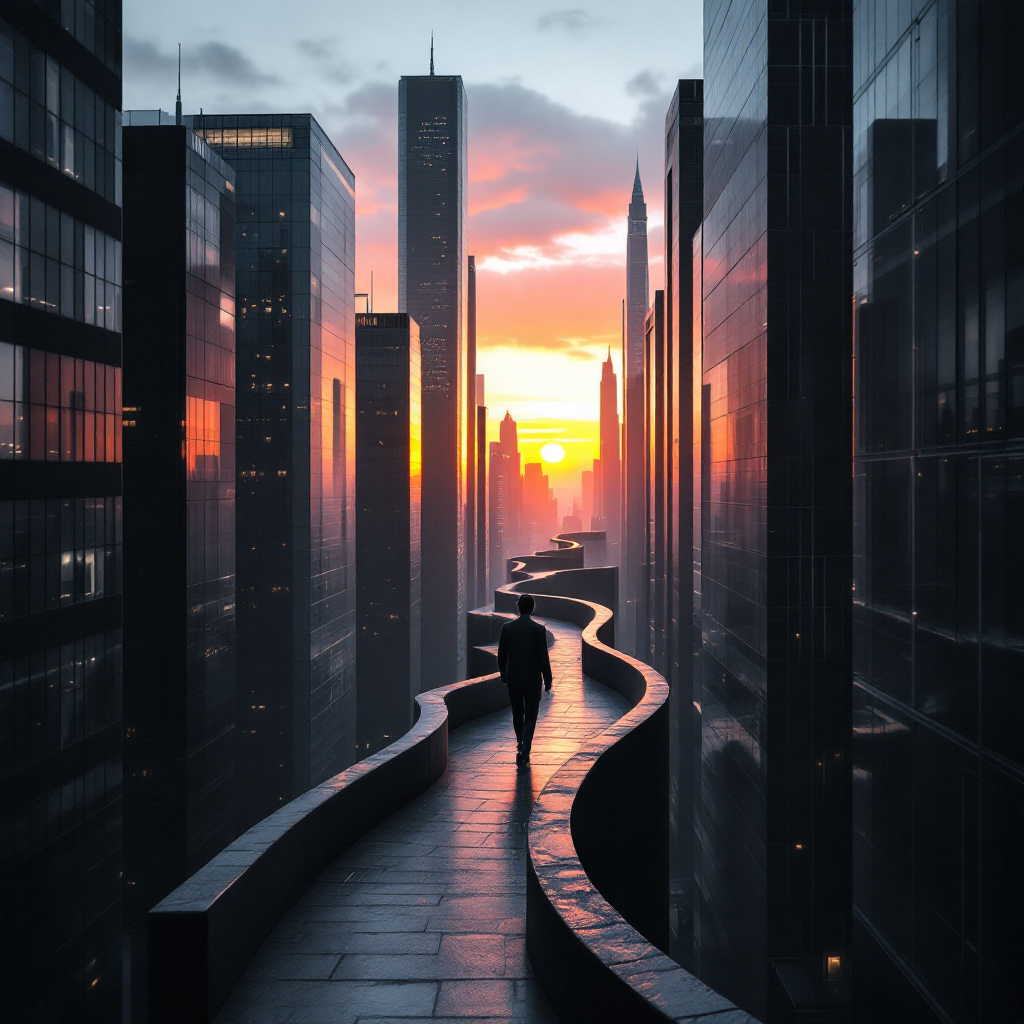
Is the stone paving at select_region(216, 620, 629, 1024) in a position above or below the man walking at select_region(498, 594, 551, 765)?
below

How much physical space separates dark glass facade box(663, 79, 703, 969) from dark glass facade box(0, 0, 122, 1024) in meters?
30.9

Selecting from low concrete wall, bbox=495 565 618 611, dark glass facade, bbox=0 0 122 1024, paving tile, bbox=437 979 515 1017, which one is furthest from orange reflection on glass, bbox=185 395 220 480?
paving tile, bbox=437 979 515 1017

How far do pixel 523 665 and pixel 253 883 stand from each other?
4.77m

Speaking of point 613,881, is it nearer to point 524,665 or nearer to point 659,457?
point 524,665

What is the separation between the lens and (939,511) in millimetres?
16188

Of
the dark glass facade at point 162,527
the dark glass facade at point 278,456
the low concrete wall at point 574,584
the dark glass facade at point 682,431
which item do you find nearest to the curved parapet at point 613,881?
the low concrete wall at point 574,584

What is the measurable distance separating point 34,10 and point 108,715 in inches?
979

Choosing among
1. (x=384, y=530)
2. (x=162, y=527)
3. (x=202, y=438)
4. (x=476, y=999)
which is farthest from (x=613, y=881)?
(x=384, y=530)

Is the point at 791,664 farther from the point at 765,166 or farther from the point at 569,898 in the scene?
the point at 569,898

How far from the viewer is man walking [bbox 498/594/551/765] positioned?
10.2 meters

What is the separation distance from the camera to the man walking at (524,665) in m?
10.2

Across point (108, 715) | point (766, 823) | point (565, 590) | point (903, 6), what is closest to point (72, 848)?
point (108, 715)

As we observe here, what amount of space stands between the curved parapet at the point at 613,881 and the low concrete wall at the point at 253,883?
180 centimetres

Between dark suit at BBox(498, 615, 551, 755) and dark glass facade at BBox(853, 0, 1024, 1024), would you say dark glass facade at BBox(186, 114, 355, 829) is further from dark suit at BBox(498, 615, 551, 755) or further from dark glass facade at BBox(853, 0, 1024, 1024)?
dark suit at BBox(498, 615, 551, 755)
